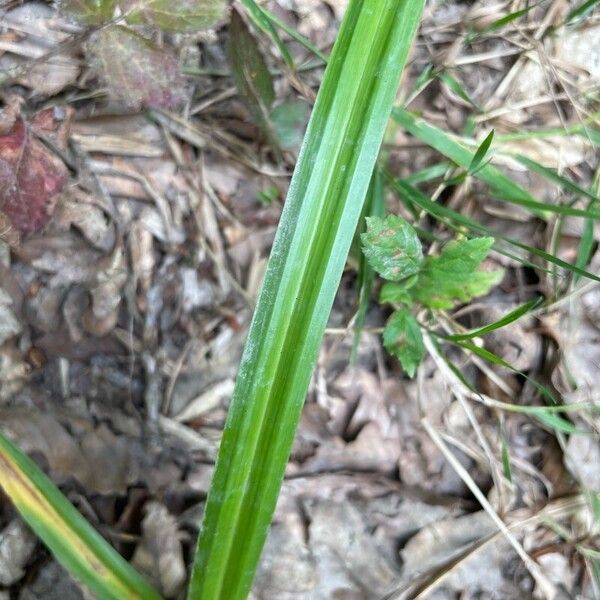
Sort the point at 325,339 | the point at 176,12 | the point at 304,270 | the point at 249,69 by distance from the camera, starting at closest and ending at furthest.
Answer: the point at 304,270, the point at 176,12, the point at 249,69, the point at 325,339

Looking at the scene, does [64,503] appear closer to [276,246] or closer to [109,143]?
[276,246]

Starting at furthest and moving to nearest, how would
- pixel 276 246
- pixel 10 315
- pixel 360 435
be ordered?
pixel 360 435
pixel 10 315
pixel 276 246

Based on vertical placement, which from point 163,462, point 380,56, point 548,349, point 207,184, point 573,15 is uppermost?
point 573,15

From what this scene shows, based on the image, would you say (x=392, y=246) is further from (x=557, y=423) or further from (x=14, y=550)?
(x=14, y=550)

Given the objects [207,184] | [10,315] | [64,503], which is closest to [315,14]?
[207,184]

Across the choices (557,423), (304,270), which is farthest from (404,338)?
(557,423)

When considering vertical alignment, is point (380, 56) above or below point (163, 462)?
above
